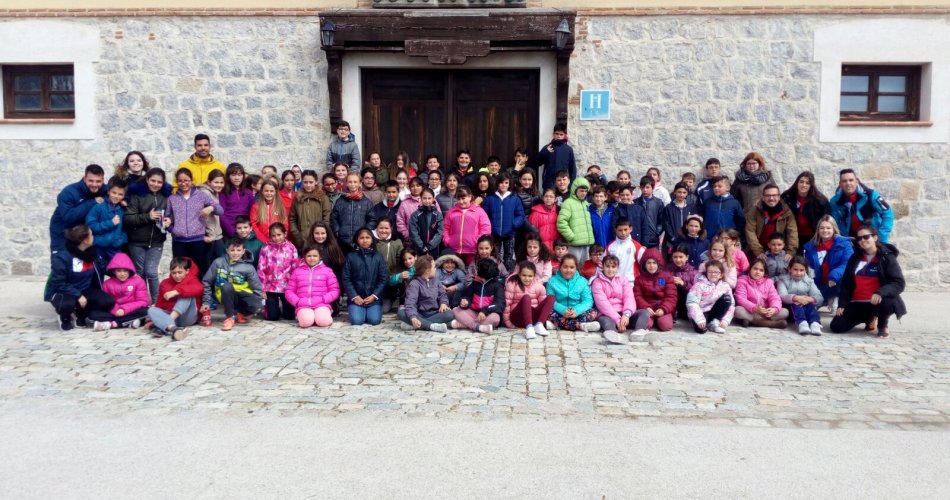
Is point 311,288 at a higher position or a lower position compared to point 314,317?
higher

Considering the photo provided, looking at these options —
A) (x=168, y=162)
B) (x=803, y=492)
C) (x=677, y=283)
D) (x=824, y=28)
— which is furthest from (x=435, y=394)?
(x=824, y=28)

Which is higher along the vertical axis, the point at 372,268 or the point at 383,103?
the point at 383,103

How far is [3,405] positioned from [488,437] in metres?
3.12

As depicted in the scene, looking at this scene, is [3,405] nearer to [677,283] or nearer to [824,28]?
[677,283]

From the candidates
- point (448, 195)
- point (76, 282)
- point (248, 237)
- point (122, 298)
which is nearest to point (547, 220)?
point (448, 195)

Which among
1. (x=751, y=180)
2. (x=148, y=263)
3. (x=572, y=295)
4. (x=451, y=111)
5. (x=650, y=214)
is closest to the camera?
(x=572, y=295)

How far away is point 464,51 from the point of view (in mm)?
9398

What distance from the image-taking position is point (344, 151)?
934 centimetres

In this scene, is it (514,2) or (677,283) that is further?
(514,2)

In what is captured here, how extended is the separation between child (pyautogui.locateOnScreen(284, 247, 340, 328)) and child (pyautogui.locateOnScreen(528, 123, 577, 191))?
2.90 meters

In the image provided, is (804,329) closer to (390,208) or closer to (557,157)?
(557,157)

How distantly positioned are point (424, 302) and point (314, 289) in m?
1.10

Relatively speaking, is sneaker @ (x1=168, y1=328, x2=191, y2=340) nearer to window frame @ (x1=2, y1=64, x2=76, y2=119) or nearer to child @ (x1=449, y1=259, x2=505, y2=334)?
child @ (x1=449, y1=259, x2=505, y2=334)

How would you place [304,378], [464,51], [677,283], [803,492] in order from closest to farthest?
[803,492]
[304,378]
[677,283]
[464,51]
